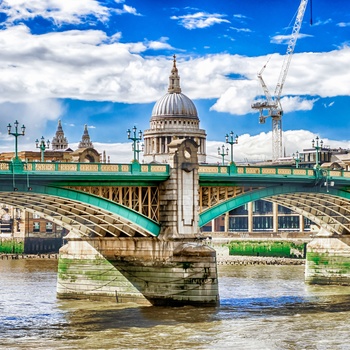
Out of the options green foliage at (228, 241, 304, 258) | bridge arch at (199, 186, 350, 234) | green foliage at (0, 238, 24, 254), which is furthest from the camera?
green foliage at (0, 238, 24, 254)

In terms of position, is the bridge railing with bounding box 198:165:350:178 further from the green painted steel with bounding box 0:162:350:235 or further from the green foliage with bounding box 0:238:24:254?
the green foliage with bounding box 0:238:24:254

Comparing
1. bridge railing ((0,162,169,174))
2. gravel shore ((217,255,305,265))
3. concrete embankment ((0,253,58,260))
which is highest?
bridge railing ((0,162,169,174))

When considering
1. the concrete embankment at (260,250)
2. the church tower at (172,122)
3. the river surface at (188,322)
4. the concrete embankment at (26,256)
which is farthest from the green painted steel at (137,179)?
the church tower at (172,122)

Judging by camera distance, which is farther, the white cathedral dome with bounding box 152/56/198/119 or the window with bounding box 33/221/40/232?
the white cathedral dome with bounding box 152/56/198/119

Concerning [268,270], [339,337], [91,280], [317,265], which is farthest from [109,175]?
→ [268,270]

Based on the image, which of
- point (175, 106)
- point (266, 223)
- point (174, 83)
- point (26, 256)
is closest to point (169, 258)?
point (266, 223)

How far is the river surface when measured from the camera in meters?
48.9

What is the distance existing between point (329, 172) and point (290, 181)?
6.29m

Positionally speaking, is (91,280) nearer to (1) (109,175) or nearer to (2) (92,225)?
(2) (92,225)

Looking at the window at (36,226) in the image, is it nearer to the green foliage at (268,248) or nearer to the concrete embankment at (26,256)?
the concrete embankment at (26,256)

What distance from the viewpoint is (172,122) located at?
7436 inches

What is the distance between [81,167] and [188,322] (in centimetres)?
1175

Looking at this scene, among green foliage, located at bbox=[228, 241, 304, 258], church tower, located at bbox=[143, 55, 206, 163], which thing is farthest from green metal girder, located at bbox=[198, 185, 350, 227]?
church tower, located at bbox=[143, 55, 206, 163]

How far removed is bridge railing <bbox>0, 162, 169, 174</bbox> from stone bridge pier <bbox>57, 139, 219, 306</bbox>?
5.78 feet
